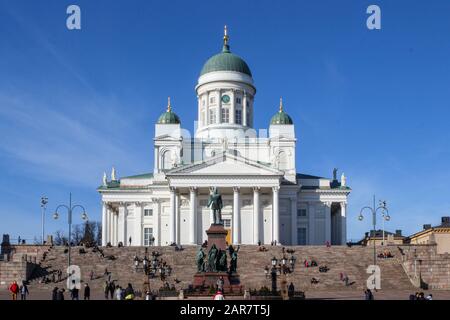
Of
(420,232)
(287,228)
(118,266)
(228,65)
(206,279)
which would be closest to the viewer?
(206,279)

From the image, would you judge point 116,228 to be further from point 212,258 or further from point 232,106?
point 212,258

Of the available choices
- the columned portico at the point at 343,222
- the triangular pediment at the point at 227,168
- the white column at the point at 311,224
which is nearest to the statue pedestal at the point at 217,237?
the triangular pediment at the point at 227,168

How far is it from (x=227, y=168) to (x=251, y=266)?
61.7 feet

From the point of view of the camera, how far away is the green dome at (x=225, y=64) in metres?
91.4

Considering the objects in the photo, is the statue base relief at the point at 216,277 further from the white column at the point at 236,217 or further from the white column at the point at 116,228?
the white column at the point at 116,228

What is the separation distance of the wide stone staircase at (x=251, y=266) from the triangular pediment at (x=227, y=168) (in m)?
11.7

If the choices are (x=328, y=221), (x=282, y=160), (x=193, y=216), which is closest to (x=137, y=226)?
(x=193, y=216)

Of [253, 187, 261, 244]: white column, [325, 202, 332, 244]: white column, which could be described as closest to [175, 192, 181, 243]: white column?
[253, 187, 261, 244]: white column

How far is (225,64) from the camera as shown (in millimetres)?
91375

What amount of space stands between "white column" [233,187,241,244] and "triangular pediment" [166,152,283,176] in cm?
214

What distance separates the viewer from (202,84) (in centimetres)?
9175
